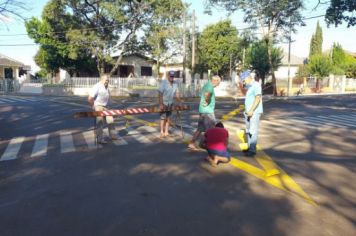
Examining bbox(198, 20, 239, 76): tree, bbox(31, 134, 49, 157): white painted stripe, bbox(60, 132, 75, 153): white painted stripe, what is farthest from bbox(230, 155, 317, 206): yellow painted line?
bbox(198, 20, 239, 76): tree

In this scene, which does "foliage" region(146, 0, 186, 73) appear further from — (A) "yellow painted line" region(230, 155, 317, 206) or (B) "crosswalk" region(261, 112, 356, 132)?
(A) "yellow painted line" region(230, 155, 317, 206)

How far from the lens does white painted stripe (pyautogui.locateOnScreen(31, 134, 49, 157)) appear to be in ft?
27.9

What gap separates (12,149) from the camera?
9.15m

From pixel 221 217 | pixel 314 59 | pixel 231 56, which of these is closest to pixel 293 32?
pixel 231 56

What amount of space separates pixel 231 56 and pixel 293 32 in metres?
10.8

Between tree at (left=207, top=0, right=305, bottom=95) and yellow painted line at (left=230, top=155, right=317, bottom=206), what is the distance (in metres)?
28.9

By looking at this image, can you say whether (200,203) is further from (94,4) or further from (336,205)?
(94,4)

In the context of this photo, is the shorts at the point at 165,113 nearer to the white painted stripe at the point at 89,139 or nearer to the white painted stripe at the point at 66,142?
the white painted stripe at the point at 89,139

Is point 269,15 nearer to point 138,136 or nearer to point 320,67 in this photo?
point 320,67

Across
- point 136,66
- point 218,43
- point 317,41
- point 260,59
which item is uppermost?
point 317,41

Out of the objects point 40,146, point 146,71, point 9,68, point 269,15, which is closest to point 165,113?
point 40,146

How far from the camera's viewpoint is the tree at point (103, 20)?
35344 millimetres

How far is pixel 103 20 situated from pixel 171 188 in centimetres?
3313

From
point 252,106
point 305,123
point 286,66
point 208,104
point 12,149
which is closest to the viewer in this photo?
point 252,106
